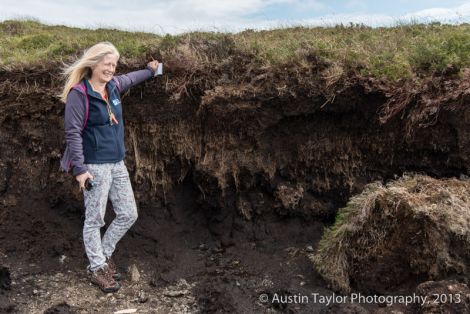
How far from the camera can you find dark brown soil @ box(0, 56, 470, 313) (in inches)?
254

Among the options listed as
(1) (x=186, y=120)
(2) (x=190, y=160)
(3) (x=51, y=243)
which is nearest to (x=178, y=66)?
(1) (x=186, y=120)

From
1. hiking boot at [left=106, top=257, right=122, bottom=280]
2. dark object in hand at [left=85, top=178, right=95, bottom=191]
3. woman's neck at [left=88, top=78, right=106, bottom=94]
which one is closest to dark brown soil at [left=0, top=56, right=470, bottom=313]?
hiking boot at [left=106, top=257, right=122, bottom=280]

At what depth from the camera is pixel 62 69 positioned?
671 centimetres

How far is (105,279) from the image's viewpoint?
5980 mm

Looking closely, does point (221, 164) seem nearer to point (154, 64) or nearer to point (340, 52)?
point (154, 64)

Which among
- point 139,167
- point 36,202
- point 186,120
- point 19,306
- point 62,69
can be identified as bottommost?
point 19,306

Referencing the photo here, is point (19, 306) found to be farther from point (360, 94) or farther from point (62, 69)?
point (360, 94)

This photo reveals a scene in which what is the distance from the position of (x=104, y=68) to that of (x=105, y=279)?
257 centimetres

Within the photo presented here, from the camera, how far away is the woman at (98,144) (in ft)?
17.3

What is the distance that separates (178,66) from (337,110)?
89.3 inches

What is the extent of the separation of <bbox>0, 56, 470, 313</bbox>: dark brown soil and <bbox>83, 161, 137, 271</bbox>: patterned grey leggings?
660mm

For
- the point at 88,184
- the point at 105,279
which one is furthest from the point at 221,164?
the point at 105,279

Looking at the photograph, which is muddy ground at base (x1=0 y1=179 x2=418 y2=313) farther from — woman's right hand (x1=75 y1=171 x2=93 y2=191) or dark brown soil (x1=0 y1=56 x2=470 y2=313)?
woman's right hand (x1=75 y1=171 x2=93 y2=191)

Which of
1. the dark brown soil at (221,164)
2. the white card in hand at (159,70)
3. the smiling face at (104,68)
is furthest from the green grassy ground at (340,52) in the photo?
the smiling face at (104,68)
